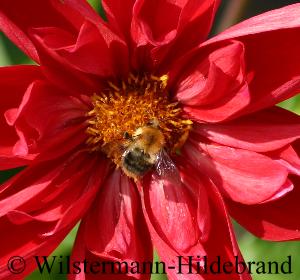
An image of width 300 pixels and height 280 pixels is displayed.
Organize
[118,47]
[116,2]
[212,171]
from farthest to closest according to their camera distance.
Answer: [212,171]
[118,47]
[116,2]

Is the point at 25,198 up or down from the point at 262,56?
down

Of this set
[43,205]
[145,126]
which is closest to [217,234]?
[145,126]

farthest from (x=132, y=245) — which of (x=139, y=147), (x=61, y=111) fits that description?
(x=61, y=111)

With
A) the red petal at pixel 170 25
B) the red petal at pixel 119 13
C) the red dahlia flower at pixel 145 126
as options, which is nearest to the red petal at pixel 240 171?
the red dahlia flower at pixel 145 126

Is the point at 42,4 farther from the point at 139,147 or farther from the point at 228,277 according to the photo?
the point at 228,277

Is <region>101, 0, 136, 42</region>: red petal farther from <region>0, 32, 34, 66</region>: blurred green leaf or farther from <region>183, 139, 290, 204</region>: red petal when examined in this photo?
<region>0, 32, 34, 66</region>: blurred green leaf

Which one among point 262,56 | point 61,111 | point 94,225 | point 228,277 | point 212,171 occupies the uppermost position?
point 262,56

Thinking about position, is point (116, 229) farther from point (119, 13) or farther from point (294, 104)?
point (294, 104)

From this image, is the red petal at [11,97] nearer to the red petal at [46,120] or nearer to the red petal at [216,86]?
the red petal at [46,120]
